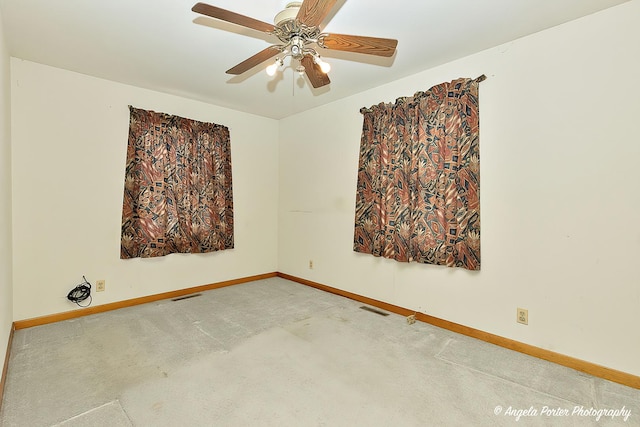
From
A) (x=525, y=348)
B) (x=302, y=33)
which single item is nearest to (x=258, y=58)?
(x=302, y=33)

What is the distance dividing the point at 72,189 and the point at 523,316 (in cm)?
423

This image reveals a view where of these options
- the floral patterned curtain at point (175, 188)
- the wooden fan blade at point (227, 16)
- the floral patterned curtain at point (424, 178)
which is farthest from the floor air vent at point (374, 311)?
the wooden fan blade at point (227, 16)

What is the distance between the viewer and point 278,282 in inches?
174

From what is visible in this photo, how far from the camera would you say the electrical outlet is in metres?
2.37

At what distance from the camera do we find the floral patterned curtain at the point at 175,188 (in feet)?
11.0

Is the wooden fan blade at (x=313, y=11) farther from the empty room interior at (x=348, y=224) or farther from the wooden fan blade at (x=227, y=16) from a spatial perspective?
the wooden fan blade at (x=227, y=16)

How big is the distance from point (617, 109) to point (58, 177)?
4.58 meters

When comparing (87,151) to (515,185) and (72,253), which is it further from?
(515,185)

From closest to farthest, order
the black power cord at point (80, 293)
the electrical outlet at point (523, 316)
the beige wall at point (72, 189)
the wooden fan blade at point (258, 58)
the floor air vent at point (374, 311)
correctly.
Answer: the wooden fan blade at point (258, 58)
the electrical outlet at point (523, 316)
the beige wall at point (72, 189)
the black power cord at point (80, 293)
the floor air vent at point (374, 311)

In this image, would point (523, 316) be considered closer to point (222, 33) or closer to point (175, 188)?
point (222, 33)

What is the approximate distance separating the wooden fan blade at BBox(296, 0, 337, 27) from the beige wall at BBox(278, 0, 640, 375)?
5.63 ft

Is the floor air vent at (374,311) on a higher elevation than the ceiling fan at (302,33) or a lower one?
lower

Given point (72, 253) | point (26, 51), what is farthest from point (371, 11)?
point (72, 253)

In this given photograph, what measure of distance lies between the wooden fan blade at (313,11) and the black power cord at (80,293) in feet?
10.6
